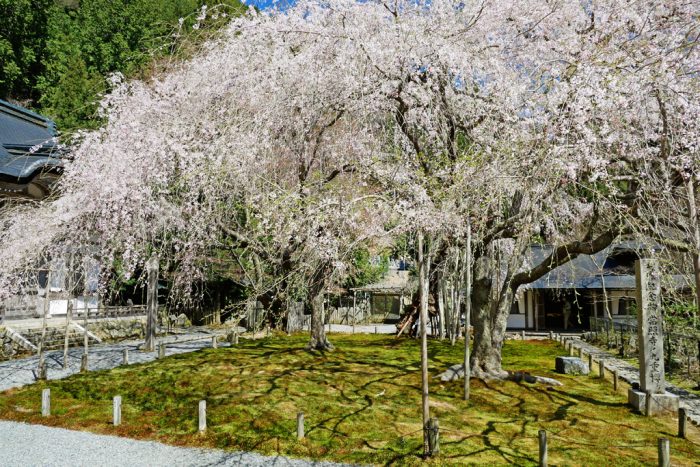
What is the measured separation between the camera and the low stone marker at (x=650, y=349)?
9.63 metres

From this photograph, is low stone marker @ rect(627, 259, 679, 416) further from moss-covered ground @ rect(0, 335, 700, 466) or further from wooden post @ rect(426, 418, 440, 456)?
wooden post @ rect(426, 418, 440, 456)

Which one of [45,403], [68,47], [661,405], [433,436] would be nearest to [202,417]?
[45,403]

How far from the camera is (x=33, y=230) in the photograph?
12391 millimetres

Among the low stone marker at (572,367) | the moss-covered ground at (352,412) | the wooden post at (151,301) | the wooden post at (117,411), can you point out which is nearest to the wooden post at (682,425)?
the moss-covered ground at (352,412)

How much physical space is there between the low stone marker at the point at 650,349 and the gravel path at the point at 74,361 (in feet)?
41.7

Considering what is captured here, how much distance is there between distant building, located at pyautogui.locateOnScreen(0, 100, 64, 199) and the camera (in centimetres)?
1407

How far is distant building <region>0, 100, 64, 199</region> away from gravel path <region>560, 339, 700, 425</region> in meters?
14.8

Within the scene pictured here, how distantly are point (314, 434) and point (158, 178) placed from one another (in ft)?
18.7

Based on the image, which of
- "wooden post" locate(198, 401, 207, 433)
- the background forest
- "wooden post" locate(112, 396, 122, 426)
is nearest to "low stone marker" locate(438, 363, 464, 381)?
"wooden post" locate(198, 401, 207, 433)

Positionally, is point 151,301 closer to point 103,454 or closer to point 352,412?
point 103,454

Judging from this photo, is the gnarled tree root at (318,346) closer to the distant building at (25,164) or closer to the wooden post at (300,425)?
the wooden post at (300,425)

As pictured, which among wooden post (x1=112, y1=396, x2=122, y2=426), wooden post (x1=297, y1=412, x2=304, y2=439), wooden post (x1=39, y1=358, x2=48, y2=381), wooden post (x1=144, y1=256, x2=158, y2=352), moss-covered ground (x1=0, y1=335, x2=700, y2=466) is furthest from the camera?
wooden post (x1=144, y1=256, x2=158, y2=352)

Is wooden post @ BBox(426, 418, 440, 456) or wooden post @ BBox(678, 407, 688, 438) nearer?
wooden post @ BBox(426, 418, 440, 456)

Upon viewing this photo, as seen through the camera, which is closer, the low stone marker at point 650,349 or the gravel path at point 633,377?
the low stone marker at point 650,349
